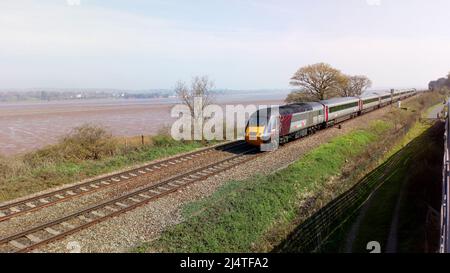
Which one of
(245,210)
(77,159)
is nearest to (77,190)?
(77,159)

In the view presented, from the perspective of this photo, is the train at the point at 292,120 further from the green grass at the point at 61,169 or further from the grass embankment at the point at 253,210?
the green grass at the point at 61,169

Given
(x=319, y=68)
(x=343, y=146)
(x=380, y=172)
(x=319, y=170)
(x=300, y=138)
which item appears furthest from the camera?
(x=319, y=68)

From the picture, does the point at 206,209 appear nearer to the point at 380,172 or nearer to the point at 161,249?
the point at 161,249

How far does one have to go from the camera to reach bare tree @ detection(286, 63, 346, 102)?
169 ft

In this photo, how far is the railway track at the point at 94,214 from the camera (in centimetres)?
941

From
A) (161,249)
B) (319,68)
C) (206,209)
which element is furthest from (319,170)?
(319,68)

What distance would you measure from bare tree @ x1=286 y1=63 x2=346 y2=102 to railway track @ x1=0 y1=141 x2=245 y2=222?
119 feet

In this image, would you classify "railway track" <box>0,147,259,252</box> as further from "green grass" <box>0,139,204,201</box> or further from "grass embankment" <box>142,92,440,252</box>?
"green grass" <box>0,139,204,201</box>

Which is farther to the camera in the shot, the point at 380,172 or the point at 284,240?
the point at 380,172

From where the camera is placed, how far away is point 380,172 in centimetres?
2080

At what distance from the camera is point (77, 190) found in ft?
45.9

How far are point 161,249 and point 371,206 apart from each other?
11.0 m

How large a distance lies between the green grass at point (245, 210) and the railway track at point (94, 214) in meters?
1.90

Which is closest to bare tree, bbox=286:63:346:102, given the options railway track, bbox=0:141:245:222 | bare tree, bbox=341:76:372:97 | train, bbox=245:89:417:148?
bare tree, bbox=341:76:372:97
